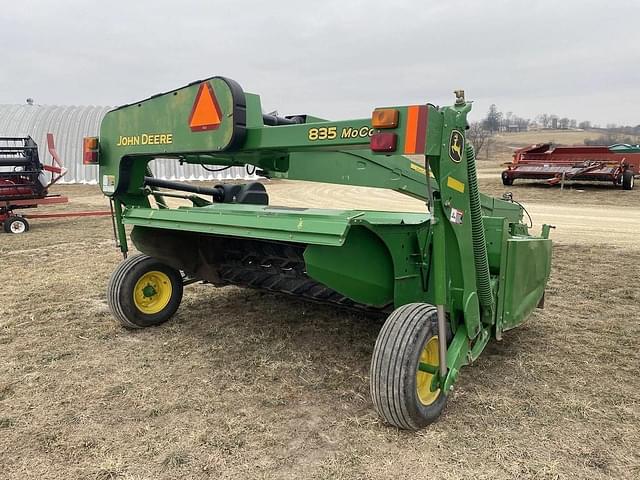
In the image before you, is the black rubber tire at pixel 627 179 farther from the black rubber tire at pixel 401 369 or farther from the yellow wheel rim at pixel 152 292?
the black rubber tire at pixel 401 369

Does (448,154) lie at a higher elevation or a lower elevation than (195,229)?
higher

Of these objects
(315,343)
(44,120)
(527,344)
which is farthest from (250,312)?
(44,120)

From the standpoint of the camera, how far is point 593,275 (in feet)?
19.8

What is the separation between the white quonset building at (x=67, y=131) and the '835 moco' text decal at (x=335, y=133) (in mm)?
22012

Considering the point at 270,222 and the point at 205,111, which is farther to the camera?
the point at 205,111

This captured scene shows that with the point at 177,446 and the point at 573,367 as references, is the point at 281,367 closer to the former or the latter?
the point at 177,446

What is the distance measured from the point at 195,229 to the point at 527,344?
2.53 meters

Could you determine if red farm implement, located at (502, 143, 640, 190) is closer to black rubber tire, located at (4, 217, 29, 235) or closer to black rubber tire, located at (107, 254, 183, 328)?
black rubber tire, located at (4, 217, 29, 235)

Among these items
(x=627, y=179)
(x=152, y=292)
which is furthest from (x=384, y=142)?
(x=627, y=179)

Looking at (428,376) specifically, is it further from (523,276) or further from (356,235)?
(523,276)

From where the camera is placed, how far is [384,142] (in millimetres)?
2332

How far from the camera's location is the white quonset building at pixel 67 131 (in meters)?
24.0

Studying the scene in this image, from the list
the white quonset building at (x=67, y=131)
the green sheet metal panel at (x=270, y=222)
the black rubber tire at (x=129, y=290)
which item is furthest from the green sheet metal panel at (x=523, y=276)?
the white quonset building at (x=67, y=131)

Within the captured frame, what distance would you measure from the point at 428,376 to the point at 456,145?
3.84 feet
